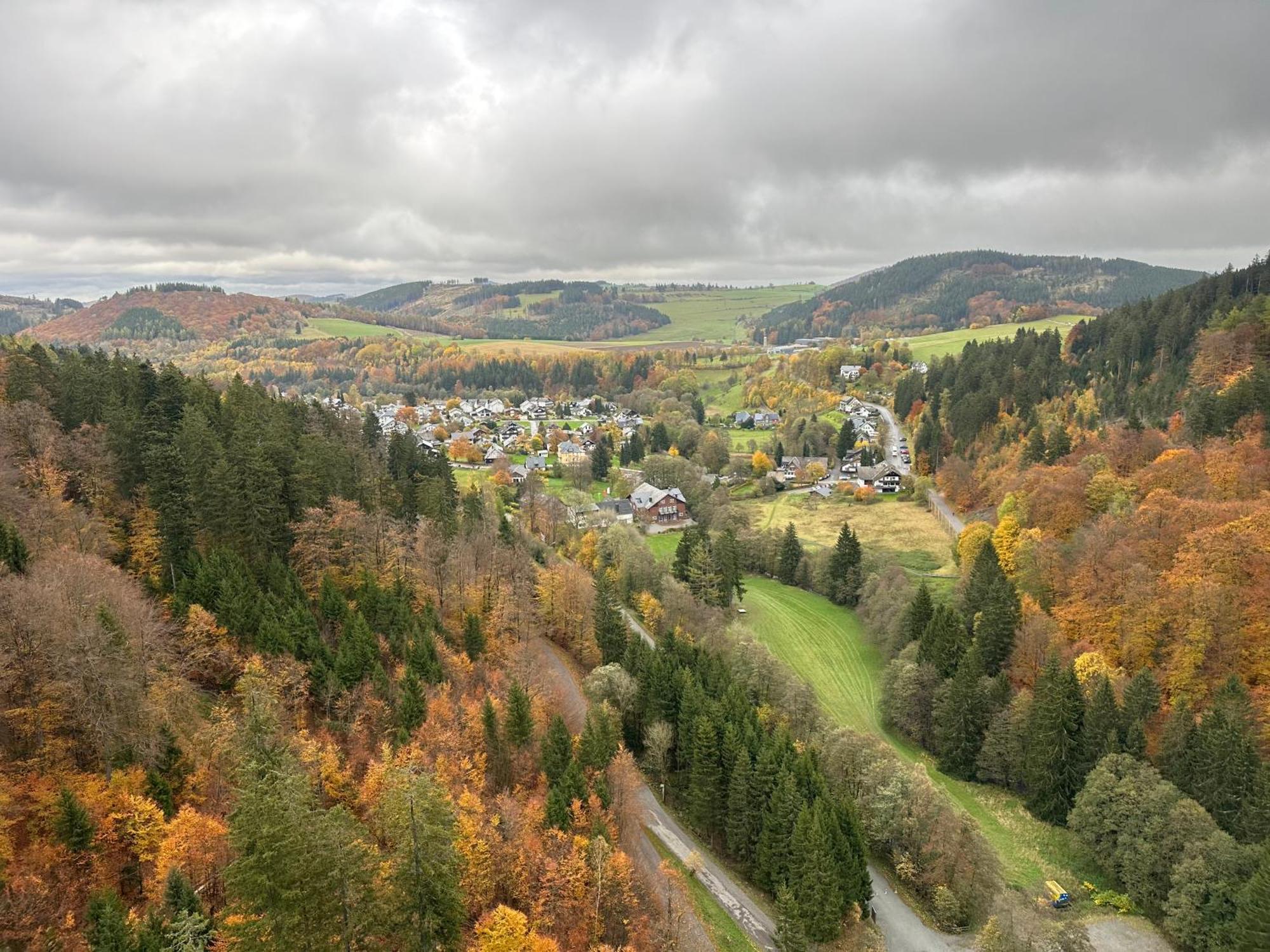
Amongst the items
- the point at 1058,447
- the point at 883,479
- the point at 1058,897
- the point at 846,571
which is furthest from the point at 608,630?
the point at 883,479

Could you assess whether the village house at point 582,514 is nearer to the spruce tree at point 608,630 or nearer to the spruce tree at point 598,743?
the spruce tree at point 608,630

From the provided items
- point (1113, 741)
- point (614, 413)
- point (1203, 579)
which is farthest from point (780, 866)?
point (614, 413)

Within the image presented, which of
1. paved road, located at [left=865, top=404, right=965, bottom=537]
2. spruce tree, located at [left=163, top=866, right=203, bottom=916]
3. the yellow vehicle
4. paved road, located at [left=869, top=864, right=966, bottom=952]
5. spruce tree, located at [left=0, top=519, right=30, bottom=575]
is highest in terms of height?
spruce tree, located at [left=0, top=519, right=30, bottom=575]

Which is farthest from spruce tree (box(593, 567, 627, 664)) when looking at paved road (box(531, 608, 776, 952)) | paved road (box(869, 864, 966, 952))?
paved road (box(869, 864, 966, 952))

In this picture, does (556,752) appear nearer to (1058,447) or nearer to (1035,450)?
(1058,447)

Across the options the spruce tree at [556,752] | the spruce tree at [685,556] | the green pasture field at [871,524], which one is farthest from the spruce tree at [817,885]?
the green pasture field at [871,524]

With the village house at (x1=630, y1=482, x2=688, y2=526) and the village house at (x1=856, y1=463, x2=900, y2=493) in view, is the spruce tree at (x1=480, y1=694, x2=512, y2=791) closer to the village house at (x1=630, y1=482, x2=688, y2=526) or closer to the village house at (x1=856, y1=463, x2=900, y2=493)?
the village house at (x1=630, y1=482, x2=688, y2=526)

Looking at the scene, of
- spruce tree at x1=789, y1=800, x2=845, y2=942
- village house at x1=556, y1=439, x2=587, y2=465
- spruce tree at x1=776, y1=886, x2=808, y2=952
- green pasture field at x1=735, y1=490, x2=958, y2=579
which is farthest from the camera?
village house at x1=556, y1=439, x2=587, y2=465
